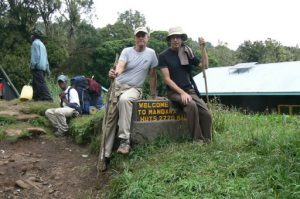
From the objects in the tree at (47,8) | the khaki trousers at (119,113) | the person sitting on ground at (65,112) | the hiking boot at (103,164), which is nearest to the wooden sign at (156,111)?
the khaki trousers at (119,113)

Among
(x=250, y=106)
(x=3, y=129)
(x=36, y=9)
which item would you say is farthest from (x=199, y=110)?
(x=36, y=9)

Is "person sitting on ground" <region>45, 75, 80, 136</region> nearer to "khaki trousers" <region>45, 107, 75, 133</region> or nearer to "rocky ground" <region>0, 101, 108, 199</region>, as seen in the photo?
"khaki trousers" <region>45, 107, 75, 133</region>

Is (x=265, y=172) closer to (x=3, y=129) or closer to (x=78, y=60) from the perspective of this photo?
(x=3, y=129)

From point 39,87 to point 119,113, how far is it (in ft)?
14.3

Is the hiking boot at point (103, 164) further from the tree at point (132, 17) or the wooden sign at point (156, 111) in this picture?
the tree at point (132, 17)

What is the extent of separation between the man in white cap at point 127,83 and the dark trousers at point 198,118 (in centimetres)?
57

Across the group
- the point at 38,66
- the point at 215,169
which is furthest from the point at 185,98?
the point at 38,66

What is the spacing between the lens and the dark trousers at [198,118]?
17.8ft

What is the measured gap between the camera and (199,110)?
5523mm

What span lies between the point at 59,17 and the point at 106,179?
23070mm

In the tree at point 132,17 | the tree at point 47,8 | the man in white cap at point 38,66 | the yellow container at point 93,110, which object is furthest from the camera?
the tree at point 132,17

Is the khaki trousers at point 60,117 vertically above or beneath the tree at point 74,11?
beneath

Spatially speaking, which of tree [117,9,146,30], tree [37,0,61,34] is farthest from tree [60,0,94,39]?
tree [117,9,146,30]

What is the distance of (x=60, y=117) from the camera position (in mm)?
7516
